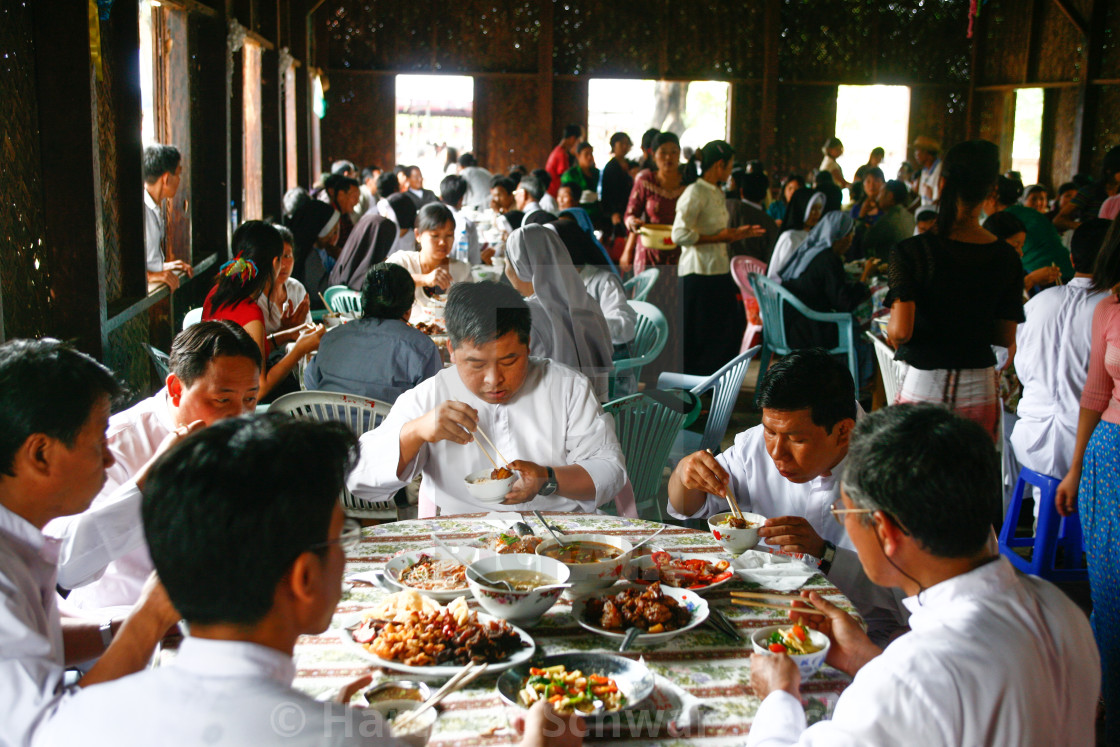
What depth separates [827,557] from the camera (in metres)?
2.07

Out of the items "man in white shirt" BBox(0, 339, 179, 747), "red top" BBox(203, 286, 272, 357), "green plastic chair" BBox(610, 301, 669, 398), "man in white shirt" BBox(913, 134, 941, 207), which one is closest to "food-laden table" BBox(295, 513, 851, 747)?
"man in white shirt" BBox(0, 339, 179, 747)

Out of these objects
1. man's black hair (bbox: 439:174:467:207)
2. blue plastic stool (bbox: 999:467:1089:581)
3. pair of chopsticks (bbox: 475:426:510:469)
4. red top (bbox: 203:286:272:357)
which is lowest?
blue plastic stool (bbox: 999:467:1089:581)

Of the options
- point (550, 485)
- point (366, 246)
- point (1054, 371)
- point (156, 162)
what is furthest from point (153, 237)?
point (1054, 371)

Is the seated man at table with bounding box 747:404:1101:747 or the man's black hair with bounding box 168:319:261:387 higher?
the man's black hair with bounding box 168:319:261:387

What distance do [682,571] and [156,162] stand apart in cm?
414

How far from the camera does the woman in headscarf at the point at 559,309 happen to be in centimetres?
370

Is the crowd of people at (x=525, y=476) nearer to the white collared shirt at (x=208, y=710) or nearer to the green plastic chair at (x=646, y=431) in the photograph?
the white collared shirt at (x=208, y=710)

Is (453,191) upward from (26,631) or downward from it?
upward

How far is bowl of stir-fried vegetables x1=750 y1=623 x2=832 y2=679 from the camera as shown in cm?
146

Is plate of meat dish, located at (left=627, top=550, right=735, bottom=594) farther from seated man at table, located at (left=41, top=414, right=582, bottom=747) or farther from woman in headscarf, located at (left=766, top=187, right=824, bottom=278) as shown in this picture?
woman in headscarf, located at (left=766, top=187, right=824, bottom=278)

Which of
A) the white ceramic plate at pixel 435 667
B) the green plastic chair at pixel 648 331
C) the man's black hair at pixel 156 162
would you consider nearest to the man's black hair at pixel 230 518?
the white ceramic plate at pixel 435 667

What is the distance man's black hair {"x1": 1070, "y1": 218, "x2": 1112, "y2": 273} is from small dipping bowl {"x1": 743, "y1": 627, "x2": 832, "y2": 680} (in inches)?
105

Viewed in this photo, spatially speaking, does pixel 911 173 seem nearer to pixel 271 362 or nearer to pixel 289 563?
pixel 271 362

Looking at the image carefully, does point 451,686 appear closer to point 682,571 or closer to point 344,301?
point 682,571
